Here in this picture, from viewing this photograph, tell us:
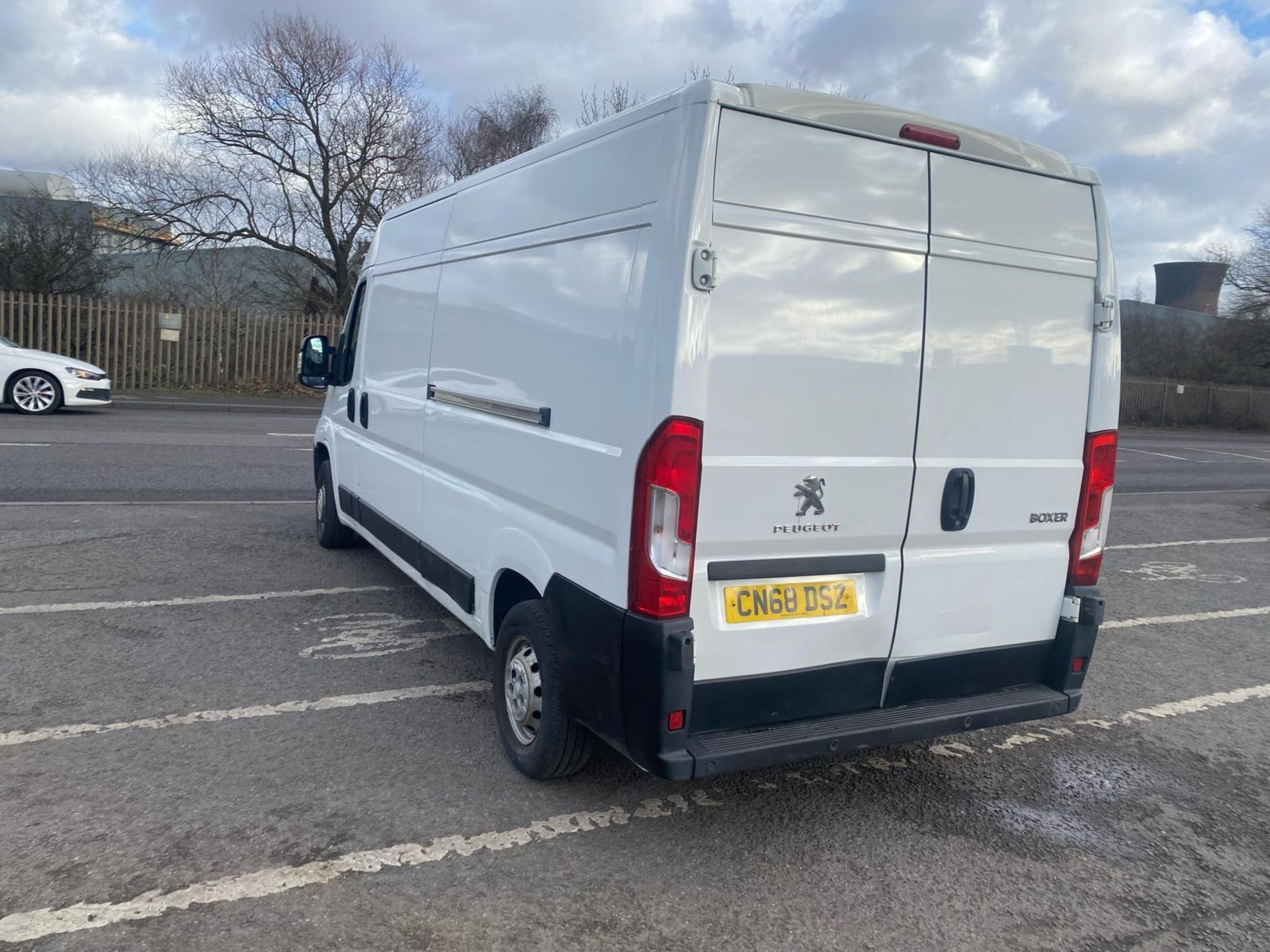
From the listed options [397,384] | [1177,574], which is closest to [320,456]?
[397,384]

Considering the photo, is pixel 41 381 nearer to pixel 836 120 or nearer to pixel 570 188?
pixel 570 188

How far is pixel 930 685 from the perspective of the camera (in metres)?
3.82

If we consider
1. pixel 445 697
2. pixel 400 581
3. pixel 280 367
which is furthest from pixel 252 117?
pixel 445 697

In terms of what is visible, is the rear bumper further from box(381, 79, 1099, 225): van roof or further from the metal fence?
the metal fence

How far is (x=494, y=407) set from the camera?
427 centimetres

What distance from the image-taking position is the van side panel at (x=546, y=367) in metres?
3.34

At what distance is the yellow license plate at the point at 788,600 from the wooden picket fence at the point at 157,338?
2224cm

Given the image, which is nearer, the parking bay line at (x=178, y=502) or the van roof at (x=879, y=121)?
the van roof at (x=879, y=121)

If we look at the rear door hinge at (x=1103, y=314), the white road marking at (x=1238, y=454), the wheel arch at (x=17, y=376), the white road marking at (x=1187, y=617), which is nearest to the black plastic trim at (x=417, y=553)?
the rear door hinge at (x=1103, y=314)

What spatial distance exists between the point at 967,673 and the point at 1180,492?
45.3ft

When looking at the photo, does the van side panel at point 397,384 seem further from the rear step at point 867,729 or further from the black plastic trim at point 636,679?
the rear step at point 867,729

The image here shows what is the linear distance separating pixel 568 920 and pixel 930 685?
1637mm

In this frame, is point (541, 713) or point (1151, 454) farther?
point (1151, 454)

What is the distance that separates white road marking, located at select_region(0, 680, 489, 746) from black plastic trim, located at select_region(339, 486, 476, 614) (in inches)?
19.1
